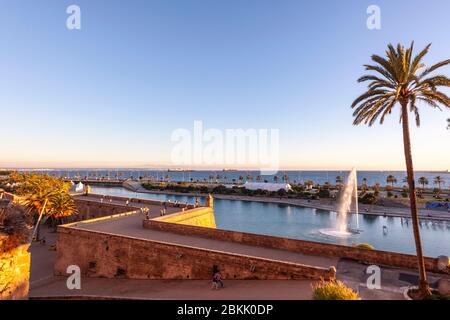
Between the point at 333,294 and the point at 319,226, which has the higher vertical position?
the point at 333,294

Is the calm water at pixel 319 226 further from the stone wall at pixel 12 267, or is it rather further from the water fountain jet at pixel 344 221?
the stone wall at pixel 12 267

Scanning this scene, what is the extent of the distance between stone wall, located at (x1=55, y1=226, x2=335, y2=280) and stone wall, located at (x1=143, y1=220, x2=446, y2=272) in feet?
14.3

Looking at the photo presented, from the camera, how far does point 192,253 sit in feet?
56.9

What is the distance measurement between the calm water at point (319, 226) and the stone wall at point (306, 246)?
2410cm

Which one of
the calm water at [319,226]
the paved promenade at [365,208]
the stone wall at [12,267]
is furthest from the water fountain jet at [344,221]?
the stone wall at [12,267]

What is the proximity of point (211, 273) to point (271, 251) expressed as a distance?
4.72 meters

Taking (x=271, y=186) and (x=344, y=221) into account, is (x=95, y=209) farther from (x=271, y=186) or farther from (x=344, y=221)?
(x=271, y=186)

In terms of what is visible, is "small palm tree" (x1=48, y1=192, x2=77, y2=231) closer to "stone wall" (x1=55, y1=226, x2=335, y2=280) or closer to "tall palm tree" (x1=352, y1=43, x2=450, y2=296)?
"stone wall" (x1=55, y1=226, x2=335, y2=280)

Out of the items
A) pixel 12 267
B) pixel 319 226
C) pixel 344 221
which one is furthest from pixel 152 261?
pixel 344 221

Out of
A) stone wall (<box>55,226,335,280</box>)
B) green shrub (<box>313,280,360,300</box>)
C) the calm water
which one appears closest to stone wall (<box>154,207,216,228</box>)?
stone wall (<box>55,226,335,280</box>)

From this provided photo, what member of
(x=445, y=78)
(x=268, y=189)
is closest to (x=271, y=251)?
(x=445, y=78)

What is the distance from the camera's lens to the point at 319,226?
51.8 m

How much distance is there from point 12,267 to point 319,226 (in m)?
51.7
